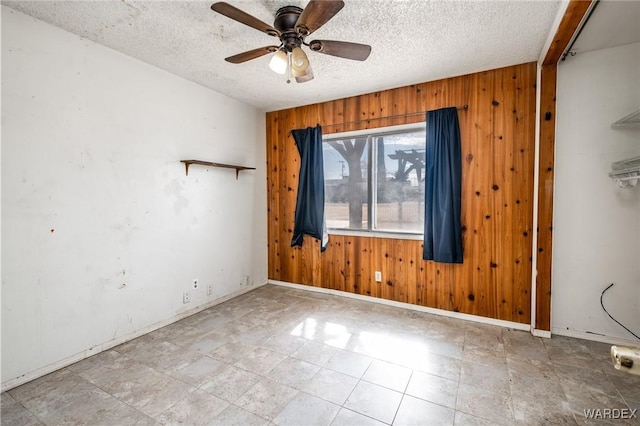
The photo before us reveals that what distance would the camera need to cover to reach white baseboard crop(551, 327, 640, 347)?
241cm

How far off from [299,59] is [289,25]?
9.7 inches

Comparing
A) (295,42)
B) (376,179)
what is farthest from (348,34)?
(376,179)

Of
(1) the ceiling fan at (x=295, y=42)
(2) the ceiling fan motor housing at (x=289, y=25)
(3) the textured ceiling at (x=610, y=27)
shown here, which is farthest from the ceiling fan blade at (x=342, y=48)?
(3) the textured ceiling at (x=610, y=27)

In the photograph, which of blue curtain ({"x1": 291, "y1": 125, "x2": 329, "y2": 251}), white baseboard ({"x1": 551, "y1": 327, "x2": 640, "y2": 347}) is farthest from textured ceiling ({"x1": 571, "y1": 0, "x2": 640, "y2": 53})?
blue curtain ({"x1": 291, "y1": 125, "x2": 329, "y2": 251})

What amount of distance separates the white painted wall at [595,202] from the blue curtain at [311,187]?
2381mm

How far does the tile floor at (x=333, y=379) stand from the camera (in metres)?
1.70

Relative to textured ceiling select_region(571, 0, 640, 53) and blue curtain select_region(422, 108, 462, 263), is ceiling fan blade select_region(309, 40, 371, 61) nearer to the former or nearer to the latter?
blue curtain select_region(422, 108, 462, 263)

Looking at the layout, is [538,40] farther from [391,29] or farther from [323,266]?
[323,266]

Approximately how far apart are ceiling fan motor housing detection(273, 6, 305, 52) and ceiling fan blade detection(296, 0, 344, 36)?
0.31 ft

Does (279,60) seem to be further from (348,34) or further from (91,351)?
(91,351)

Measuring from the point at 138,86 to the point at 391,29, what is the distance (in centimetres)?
225

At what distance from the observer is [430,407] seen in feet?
5.75

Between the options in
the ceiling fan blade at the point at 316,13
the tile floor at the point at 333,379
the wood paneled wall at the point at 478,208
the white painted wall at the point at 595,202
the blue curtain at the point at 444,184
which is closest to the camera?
the ceiling fan blade at the point at 316,13

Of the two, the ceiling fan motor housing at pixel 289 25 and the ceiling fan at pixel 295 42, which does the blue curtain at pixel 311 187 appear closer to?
the ceiling fan at pixel 295 42
